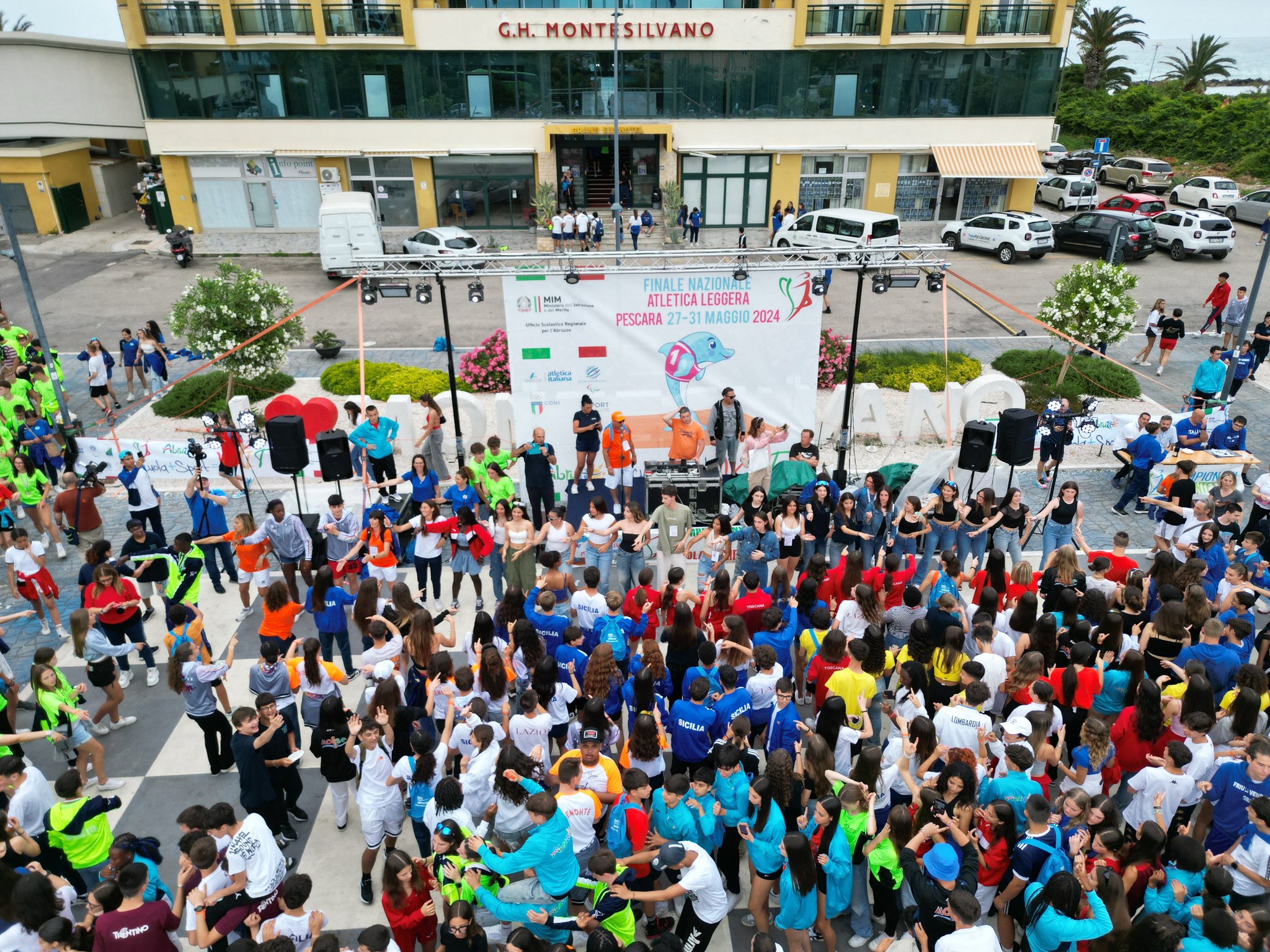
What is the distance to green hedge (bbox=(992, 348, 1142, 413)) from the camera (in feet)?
53.9

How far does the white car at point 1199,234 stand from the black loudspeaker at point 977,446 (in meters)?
20.8

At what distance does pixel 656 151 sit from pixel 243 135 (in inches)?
547

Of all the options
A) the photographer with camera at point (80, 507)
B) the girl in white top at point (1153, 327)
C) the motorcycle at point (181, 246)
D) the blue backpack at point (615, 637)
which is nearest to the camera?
the blue backpack at point (615, 637)

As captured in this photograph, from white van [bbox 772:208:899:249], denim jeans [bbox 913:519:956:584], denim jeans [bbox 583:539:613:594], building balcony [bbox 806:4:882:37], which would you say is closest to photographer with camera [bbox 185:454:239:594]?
denim jeans [bbox 583:539:613:594]

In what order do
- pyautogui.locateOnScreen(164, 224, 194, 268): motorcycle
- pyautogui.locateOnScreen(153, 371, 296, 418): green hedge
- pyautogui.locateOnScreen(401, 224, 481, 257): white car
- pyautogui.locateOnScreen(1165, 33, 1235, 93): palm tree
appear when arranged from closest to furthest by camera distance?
pyautogui.locateOnScreen(153, 371, 296, 418): green hedge < pyautogui.locateOnScreen(401, 224, 481, 257): white car < pyautogui.locateOnScreen(164, 224, 194, 268): motorcycle < pyautogui.locateOnScreen(1165, 33, 1235, 93): palm tree

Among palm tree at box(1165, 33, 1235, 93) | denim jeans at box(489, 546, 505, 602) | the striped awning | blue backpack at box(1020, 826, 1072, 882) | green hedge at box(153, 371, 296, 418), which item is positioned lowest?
green hedge at box(153, 371, 296, 418)

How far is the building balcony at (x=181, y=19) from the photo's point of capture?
28.6m

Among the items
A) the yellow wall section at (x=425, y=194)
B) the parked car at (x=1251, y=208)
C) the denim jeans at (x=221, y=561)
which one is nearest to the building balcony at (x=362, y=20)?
the yellow wall section at (x=425, y=194)

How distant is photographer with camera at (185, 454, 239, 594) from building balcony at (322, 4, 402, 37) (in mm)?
22984

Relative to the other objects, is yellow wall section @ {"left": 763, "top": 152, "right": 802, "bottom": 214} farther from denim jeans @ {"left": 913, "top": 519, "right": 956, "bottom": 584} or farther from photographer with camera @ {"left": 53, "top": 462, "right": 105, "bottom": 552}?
photographer with camera @ {"left": 53, "top": 462, "right": 105, "bottom": 552}

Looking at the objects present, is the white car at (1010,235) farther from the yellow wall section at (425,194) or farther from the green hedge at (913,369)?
the yellow wall section at (425,194)

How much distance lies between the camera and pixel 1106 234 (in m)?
27.0

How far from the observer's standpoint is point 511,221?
31.7 meters

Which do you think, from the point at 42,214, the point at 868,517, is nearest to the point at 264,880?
the point at 868,517
